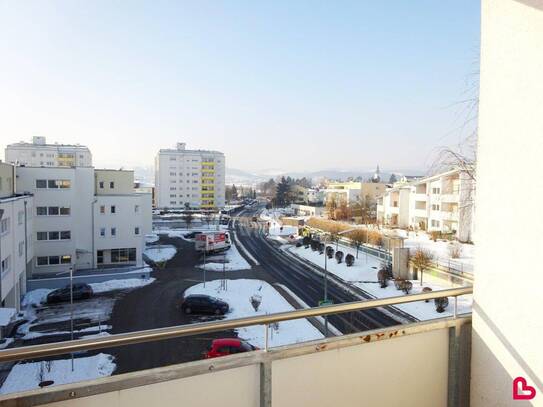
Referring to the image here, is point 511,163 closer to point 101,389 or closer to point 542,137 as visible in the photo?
point 542,137

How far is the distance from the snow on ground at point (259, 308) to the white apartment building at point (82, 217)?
19.5 ft

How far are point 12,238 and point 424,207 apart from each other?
86.9 feet

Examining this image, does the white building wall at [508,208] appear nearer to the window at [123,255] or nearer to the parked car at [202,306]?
the parked car at [202,306]

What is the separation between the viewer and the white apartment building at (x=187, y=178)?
55438mm

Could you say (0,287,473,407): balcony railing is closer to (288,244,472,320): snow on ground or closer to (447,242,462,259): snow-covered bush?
(288,244,472,320): snow on ground

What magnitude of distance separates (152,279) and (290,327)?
881 cm

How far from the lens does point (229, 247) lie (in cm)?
2527

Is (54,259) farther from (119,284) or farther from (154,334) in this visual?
(154,334)

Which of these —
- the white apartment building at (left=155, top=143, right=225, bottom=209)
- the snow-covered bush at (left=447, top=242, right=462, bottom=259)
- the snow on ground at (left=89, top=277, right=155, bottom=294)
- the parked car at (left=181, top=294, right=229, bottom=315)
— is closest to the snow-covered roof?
the parked car at (left=181, top=294, right=229, bottom=315)

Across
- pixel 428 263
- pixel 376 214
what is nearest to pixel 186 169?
pixel 376 214

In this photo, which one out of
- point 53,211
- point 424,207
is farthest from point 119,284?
point 424,207

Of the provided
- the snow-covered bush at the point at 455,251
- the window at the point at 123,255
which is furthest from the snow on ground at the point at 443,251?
the window at the point at 123,255

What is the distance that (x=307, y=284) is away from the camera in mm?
16688

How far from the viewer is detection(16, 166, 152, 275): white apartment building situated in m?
17.5
